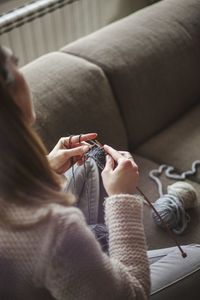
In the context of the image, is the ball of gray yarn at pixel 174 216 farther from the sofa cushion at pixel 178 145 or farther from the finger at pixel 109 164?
the finger at pixel 109 164

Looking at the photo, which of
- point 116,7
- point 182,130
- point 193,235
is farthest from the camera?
point 116,7

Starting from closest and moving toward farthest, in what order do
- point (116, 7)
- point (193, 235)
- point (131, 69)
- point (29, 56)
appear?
point (193, 235) < point (131, 69) < point (29, 56) < point (116, 7)

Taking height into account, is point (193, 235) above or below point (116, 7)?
below

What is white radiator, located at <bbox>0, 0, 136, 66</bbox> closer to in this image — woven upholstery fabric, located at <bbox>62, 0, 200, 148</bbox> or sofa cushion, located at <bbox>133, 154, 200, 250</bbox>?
woven upholstery fabric, located at <bbox>62, 0, 200, 148</bbox>

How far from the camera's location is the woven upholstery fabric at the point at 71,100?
4.52ft

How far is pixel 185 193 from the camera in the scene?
4.42 ft

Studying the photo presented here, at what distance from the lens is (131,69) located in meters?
1.60

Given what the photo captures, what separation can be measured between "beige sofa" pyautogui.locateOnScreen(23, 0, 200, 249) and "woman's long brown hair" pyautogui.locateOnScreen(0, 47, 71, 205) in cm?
66

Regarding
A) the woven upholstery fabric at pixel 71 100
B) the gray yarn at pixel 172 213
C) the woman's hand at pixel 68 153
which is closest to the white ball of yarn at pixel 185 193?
the gray yarn at pixel 172 213

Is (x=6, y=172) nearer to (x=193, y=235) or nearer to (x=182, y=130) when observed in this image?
(x=193, y=235)

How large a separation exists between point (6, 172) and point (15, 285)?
19cm

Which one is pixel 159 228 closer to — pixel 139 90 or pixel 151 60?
pixel 139 90

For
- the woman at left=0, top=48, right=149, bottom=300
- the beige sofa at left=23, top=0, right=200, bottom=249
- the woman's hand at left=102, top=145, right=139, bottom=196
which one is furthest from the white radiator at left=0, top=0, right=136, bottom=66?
the woman at left=0, top=48, right=149, bottom=300

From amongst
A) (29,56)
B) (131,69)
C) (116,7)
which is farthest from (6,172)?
(116,7)
